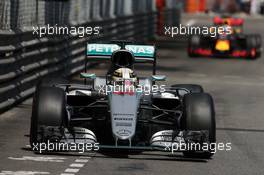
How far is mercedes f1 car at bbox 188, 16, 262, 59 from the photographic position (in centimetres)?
3045

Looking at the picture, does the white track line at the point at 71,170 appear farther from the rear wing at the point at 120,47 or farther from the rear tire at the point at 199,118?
the rear wing at the point at 120,47

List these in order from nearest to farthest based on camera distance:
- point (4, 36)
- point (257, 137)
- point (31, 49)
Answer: point (257, 137) < point (4, 36) < point (31, 49)

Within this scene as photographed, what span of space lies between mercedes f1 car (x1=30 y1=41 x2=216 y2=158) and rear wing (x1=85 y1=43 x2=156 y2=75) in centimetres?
27

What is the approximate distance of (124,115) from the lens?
11016mm

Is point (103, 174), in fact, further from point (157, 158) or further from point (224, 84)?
point (224, 84)

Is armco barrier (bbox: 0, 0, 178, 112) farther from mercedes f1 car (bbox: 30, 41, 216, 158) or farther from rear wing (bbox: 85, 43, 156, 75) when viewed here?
mercedes f1 car (bbox: 30, 41, 216, 158)

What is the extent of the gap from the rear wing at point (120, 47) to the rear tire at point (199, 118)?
165cm

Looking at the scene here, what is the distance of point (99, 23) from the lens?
2675 cm

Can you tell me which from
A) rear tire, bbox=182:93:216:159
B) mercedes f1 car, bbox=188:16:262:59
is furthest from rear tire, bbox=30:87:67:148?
mercedes f1 car, bbox=188:16:262:59

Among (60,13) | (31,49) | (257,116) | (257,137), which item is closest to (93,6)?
(60,13)

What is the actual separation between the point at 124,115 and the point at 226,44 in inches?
787

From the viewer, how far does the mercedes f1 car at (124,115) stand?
36.1ft

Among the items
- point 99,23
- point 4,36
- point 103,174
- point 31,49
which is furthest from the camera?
point 99,23

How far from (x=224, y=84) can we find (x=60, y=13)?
12.5 feet
